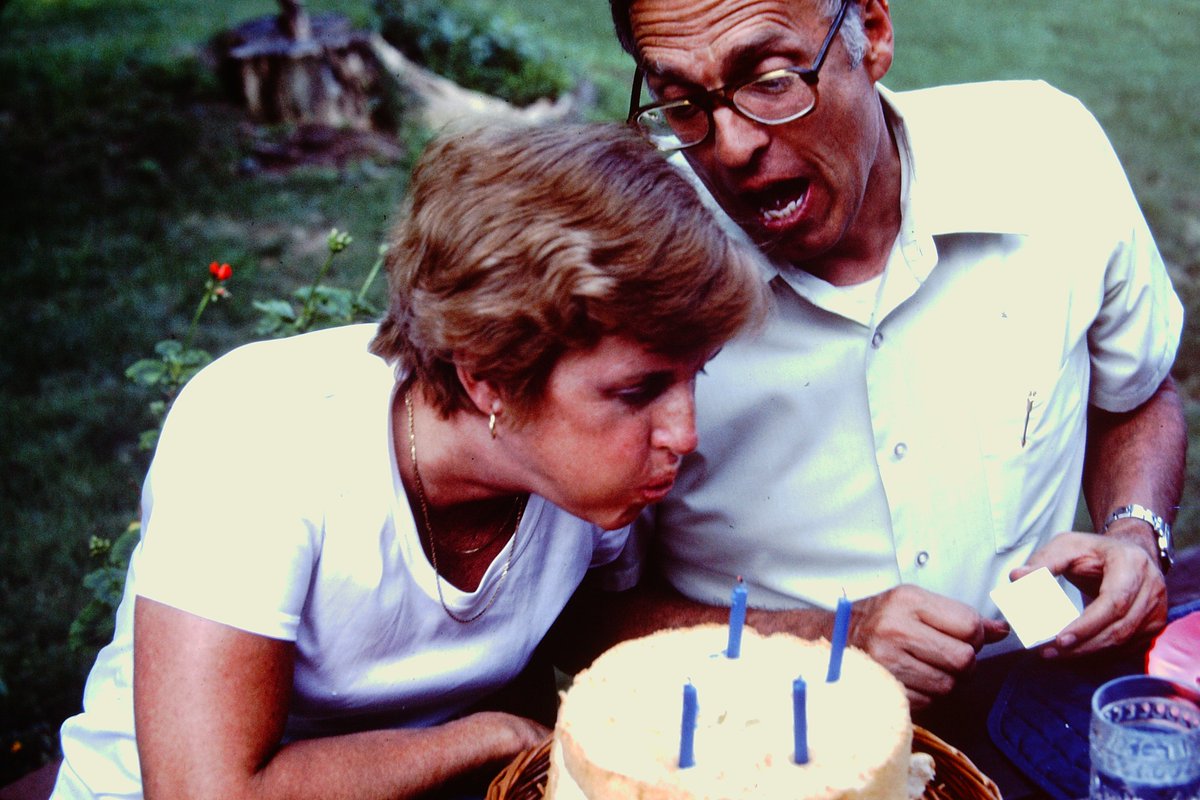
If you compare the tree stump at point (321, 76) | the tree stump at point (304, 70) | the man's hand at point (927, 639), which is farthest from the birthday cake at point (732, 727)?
the tree stump at point (304, 70)

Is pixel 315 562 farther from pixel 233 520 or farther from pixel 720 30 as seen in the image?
pixel 720 30

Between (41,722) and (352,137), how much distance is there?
15.8 feet

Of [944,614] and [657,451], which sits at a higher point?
[657,451]

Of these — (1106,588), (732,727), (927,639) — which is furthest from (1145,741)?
(1106,588)

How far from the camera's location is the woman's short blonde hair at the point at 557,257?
1.90 meters

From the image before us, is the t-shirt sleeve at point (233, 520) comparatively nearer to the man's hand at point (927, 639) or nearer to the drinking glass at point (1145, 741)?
the man's hand at point (927, 639)

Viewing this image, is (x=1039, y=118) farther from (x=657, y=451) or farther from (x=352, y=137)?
(x=352, y=137)

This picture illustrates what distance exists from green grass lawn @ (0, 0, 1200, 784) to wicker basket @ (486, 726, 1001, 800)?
7.12ft

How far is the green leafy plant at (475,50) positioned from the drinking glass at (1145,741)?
728 cm

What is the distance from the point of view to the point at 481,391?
2051 mm

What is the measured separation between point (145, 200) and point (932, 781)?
20.4 feet

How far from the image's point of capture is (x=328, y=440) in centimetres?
206

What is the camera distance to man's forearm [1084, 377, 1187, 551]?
2662 mm

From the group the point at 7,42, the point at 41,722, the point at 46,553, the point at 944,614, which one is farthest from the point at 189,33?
the point at 944,614
